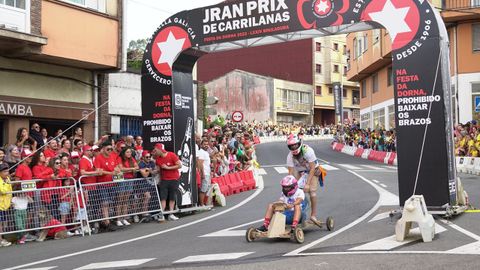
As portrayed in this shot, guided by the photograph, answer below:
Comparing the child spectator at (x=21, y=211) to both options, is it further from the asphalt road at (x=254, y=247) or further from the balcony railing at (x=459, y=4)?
the balcony railing at (x=459, y=4)

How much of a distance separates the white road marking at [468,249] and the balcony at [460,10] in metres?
24.6

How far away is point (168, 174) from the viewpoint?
14164mm

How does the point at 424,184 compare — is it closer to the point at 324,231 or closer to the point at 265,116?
the point at 324,231

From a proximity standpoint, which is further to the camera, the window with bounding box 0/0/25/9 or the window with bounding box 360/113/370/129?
the window with bounding box 360/113/370/129

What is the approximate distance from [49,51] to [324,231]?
35.4 feet

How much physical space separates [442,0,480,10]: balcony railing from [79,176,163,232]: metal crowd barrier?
23.7 metres

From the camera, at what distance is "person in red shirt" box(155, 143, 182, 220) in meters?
14.0

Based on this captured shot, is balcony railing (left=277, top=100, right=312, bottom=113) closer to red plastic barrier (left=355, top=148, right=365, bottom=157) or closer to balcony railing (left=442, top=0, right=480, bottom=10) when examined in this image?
red plastic barrier (left=355, top=148, right=365, bottom=157)

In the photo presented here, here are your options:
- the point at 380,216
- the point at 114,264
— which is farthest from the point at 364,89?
the point at 114,264

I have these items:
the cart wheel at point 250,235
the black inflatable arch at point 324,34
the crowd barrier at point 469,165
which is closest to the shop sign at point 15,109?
the black inflatable arch at point 324,34

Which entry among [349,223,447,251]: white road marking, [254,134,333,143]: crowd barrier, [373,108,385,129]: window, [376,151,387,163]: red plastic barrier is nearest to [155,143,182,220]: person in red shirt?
[349,223,447,251]: white road marking

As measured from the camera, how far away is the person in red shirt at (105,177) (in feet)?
41.5

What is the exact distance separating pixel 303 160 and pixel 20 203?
561 cm

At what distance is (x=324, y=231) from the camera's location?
423 inches
